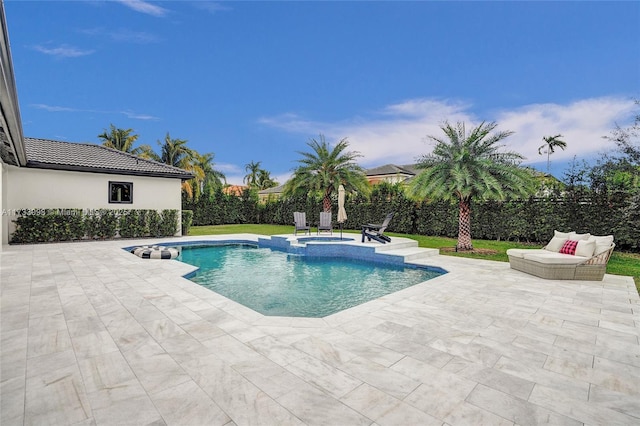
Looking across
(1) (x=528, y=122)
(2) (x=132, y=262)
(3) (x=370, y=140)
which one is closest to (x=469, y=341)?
(2) (x=132, y=262)

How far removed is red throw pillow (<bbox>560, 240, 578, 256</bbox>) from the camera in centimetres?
805

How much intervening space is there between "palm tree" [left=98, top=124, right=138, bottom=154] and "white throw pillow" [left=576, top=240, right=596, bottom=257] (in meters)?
35.5

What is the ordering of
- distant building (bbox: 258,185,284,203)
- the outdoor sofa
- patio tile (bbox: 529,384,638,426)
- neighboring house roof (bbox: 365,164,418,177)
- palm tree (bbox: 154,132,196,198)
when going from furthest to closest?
neighboring house roof (bbox: 365,164,418,177), distant building (bbox: 258,185,284,203), palm tree (bbox: 154,132,196,198), the outdoor sofa, patio tile (bbox: 529,384,638,426)

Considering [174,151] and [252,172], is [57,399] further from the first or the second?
[252,172]

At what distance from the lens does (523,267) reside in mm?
8117

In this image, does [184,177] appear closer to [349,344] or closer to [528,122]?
[349,344]

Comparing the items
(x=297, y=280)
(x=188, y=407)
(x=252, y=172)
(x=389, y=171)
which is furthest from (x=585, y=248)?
(x=252, y=172)

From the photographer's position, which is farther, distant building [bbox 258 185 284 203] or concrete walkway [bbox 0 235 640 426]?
distant building [bbox 258 185 284 203]

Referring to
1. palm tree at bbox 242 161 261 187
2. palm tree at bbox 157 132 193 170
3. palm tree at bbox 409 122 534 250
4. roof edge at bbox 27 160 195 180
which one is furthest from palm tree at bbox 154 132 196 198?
palm tree at bbox 409 122 534 250

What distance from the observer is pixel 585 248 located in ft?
24.8

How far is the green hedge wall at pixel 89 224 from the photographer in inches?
512

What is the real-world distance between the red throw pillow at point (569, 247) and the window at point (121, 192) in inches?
678

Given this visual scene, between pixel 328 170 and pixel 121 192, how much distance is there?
11082 mm

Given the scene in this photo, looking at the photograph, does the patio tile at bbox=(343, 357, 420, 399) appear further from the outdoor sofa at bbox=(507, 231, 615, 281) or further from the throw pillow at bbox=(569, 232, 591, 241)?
the throw pillow at bbox=(569, 232, 591, 241)
